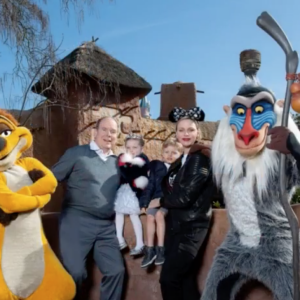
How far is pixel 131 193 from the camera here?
4086 mm

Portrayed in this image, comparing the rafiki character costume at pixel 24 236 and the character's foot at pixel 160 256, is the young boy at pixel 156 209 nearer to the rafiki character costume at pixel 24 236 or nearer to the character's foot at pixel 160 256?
the character's foot at pixel 160 256

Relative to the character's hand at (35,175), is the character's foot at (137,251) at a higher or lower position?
lower

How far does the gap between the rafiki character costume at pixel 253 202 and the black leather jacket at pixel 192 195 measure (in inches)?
8.5

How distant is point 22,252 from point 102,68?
5445 mm

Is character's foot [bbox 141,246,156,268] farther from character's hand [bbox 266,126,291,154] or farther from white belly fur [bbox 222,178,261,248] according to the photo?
character's hand [bbox 266,126,291,154]

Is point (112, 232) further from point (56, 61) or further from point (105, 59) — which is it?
point (105, 59)

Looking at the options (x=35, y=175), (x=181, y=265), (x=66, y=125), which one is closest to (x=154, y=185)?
(x=181, y=265)

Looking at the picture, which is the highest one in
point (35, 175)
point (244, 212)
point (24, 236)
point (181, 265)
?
point (35, 175)

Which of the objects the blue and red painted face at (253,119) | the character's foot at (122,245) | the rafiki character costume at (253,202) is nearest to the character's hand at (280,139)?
the rafiki character costume at (253,202)

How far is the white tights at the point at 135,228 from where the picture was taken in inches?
160

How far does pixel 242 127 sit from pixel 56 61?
3.58 meters

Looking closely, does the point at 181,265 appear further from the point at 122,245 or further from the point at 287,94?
the point at 287,94

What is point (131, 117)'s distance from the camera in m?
8.67

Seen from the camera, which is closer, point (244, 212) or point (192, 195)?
point (244, 212)
